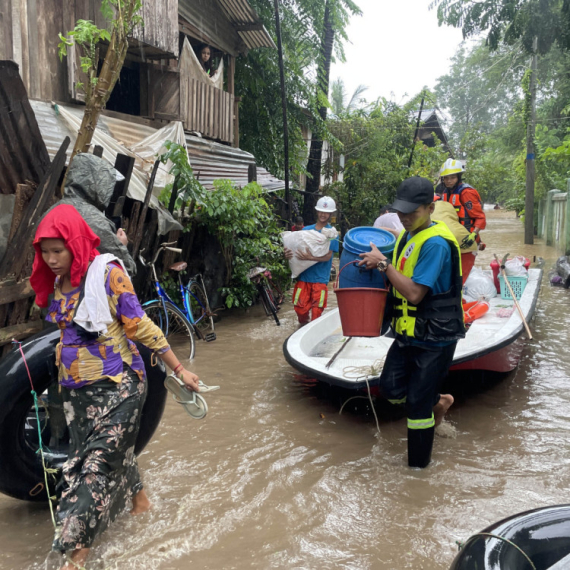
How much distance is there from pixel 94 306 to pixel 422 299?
203 cm

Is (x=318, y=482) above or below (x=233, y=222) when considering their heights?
below

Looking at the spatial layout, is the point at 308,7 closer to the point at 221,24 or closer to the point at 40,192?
the point at 221,24

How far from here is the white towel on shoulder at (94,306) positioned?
2602 mm

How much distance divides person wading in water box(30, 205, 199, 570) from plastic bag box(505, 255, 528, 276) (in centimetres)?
623

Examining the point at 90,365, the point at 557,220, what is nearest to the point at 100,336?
the point at 90,365

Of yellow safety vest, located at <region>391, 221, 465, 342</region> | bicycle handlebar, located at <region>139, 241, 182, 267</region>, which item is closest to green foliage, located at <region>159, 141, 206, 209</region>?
bicycle handlebar, located at <region>139, 241, 182, 267</region>

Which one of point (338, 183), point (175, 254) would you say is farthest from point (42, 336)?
point (338, 183)

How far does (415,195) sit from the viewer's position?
11.1 ft

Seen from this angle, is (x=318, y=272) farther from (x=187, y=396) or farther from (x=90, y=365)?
(x=90, y=365)

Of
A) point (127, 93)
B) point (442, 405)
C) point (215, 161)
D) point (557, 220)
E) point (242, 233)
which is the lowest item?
point (442, 405)

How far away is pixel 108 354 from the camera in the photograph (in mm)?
2730

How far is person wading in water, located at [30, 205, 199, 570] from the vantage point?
255 centimetres

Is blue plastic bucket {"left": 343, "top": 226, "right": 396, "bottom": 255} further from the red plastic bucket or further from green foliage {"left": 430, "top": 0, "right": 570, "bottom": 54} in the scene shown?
green foliage {"left": 430, "top": 0, "right": 570, "bottom": 54}

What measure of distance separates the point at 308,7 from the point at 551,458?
13.2 metres
